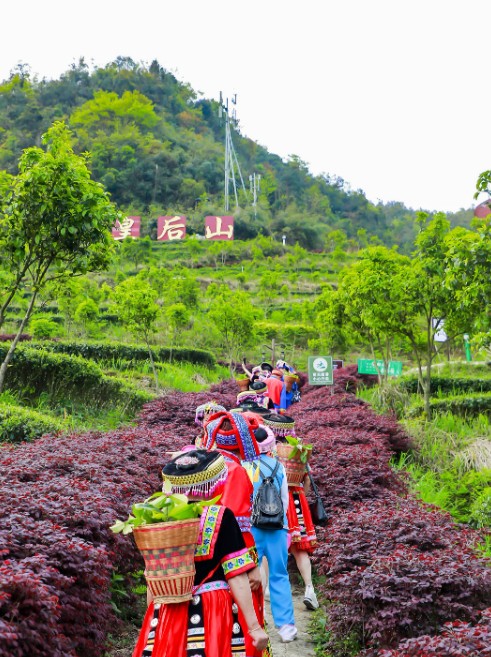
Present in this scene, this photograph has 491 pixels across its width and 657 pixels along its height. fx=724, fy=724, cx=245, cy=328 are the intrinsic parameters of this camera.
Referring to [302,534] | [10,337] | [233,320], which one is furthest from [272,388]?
[10,337]

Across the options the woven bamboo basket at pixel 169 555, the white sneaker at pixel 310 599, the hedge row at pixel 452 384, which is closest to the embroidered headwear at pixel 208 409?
the white sneaker at pixel 310 599

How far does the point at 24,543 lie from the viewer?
3.51m

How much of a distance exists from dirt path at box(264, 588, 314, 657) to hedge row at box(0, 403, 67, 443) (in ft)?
12.2

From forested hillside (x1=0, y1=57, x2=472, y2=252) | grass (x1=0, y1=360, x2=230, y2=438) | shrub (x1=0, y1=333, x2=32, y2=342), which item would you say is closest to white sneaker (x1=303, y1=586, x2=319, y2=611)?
grass (x1=0, y1=360, x2=230, y2=438)

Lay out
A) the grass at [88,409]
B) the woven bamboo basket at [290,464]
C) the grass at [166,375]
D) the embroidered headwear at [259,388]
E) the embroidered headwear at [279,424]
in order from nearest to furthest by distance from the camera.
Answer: the woven bamboo basket at [290,464]
the embroidered headwear at [279,424]
the embroidered headwear at [259,388]
the grass at [88,409]
the grass at [166,375]

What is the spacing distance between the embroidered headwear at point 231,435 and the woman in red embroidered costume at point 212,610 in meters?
1.07

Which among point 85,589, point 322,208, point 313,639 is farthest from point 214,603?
point 322,208

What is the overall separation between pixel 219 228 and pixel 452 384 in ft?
162

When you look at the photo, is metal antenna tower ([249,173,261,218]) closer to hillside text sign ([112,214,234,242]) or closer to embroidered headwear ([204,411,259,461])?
hillside text sign ([112,214,234,242])

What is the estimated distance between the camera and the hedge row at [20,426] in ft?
26.7

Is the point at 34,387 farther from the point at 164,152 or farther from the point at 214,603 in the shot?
the point at 164,152

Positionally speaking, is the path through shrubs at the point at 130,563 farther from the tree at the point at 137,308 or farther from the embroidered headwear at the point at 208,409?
the tree at the point at 137,308

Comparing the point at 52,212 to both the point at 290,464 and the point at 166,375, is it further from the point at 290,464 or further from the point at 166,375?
the point at 166,375

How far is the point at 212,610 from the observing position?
3010 millimetres
